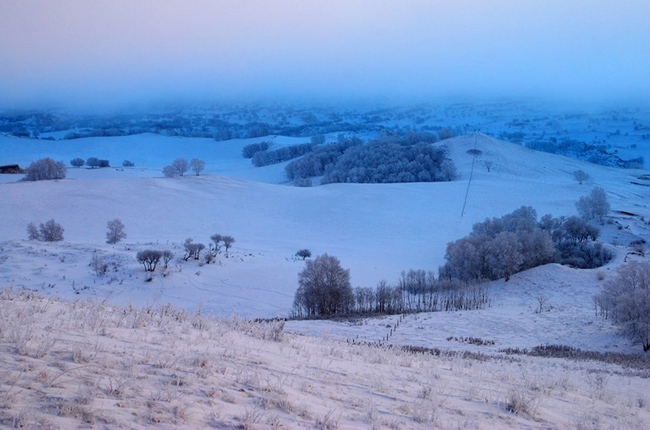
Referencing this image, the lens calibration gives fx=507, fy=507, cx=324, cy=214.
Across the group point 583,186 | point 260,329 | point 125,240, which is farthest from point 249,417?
point 583,186

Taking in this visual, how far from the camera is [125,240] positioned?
3672 centimetres

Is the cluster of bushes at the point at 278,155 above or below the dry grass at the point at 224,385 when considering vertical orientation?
below

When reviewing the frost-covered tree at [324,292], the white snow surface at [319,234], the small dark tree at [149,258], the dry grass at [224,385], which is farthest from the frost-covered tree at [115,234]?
the dry grass at [224,385]

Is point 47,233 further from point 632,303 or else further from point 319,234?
point 632,303

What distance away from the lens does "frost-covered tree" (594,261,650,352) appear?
15258mm

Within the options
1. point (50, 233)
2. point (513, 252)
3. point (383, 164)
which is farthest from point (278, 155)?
point (513, 252)

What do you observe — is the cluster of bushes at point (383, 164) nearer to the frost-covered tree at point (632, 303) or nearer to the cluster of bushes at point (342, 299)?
the cluster of bushes at point (342, 299)

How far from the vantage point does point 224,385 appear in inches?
188

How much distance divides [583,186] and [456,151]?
23.8 metres

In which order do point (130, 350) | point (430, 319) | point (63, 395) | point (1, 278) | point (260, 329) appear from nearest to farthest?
point (63, 395) < point (130, 350) < point (260, 329) < point (430, 319) < point (1, 278)

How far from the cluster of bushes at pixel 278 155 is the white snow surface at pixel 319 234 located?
9457 millimetres

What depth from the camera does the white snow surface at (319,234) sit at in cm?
1934

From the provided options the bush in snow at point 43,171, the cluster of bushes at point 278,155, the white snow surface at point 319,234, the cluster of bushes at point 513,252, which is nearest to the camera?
the white snow surface at point 319,234

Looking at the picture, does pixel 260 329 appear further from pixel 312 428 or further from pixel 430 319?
pixel 430 319
